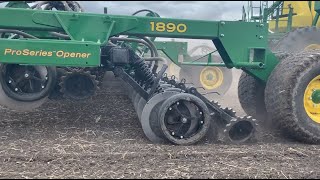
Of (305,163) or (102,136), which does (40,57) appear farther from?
(305,163)

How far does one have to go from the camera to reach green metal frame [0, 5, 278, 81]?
4.69 m

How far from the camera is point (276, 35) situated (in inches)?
453

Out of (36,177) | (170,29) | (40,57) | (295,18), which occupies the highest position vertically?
(295,18)

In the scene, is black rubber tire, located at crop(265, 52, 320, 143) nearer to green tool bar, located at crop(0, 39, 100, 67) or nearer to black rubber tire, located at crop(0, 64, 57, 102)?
green tool bar, located at crop(0, 39, 100, 67)

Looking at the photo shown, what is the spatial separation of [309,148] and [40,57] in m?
2.98

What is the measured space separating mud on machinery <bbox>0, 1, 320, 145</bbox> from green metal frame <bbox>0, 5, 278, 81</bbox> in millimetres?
10

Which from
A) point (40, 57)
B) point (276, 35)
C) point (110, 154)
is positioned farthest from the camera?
point (276, 35)

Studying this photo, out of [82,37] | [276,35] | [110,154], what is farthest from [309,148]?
[276,35]

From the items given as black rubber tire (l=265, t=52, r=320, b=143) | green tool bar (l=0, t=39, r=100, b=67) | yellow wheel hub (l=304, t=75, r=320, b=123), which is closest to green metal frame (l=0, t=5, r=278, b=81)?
green tool bar (l=0, t=39, r=100, b=67)

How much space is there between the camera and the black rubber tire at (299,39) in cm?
940

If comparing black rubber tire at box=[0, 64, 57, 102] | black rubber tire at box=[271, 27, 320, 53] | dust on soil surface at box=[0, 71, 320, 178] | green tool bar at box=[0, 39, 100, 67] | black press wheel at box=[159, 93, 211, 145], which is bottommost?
dust on soil surface at box=[0, 71, 320, 178]

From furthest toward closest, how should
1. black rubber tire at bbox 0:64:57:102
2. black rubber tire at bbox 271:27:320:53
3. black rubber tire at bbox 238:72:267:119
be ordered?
black rubber tire at bbox 271:27:320:53 < black rubber tire at bbox 238:72:267:119 < black rubber tire at bbox 0:64:57:102

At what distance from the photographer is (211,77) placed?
1193cm

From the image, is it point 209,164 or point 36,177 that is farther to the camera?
point 209,164
